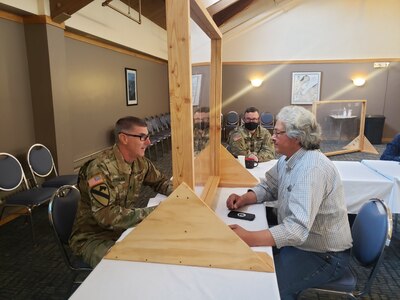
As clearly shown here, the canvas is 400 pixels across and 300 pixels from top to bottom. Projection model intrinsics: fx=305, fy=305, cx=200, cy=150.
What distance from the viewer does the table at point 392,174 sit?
247 cm

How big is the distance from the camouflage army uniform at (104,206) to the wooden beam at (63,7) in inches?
99.9

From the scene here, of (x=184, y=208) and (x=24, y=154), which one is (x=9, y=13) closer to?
(x=24, y=154)

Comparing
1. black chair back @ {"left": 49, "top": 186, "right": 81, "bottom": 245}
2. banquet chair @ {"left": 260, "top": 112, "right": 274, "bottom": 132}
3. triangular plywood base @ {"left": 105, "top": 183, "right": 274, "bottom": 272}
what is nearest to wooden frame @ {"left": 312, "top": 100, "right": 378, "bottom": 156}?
banquet chair @ {"left": 260, "top": 112, "right": 274, "bottom": 132}

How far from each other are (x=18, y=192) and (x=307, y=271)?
2877 millimetres

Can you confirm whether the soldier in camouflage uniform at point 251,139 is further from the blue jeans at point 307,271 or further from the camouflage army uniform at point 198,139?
the blue jeans at point 307,271

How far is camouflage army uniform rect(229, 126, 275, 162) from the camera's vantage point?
3.46m

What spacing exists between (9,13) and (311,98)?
302 inches

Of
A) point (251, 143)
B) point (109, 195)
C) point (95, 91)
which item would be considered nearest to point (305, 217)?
point (109, 195)

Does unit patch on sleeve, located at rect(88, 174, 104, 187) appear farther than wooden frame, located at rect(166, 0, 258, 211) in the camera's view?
Yes

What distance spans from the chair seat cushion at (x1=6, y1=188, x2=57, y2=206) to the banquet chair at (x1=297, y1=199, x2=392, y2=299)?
241 centimetres

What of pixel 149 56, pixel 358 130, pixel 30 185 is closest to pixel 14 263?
pixel 30 185

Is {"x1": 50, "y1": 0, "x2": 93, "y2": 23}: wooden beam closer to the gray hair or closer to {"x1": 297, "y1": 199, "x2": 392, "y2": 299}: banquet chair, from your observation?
the gray hair

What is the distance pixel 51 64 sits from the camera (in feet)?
12.0

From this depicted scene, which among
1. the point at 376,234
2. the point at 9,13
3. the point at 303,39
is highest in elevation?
the point at 303,39
